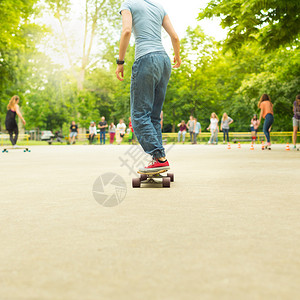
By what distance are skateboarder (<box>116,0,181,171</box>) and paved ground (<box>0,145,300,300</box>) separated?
0.89 m

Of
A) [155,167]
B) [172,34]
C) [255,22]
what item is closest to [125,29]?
[172,34]

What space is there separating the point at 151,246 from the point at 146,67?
3309 millimetres

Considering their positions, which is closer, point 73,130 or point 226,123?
point 226,123

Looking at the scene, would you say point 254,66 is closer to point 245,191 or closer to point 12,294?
point 245,191

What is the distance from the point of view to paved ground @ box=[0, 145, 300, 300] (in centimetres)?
174

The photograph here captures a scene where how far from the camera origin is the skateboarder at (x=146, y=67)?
5297 mm

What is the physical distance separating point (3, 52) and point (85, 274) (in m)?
26.5

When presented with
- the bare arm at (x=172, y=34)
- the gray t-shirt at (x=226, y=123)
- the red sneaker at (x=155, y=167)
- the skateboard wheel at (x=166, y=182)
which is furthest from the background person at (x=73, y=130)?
the skateboard wheel at (x=166, y=182)

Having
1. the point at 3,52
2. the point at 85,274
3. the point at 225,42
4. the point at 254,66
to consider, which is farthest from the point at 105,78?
the point at 85,274

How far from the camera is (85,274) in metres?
1.92

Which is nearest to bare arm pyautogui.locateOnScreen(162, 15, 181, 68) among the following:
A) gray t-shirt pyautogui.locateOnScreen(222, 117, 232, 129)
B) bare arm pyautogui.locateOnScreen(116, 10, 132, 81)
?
bare arm pyautogui.locateOnScreen(116, 10, 132, 81)

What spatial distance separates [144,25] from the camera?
5.49m

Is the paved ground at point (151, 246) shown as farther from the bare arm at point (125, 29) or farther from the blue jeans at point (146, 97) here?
the bare arm at point (125, 29)

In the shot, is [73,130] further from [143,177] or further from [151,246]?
[151,246]
